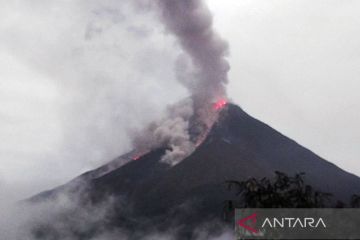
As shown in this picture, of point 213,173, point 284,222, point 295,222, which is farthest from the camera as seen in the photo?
point 213,173

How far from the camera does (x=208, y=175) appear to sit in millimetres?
169500

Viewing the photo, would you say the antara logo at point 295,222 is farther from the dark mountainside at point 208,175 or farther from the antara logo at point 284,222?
the dark mountainside at point 208,175

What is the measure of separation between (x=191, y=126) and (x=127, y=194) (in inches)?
1262

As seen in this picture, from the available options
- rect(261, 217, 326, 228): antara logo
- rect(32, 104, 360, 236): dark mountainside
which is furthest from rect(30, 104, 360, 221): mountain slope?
rect(261, 217, 326, 228): antara logo

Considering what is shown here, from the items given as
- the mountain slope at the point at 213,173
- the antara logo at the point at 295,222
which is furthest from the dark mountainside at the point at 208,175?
the antara logo at the point at 295,222

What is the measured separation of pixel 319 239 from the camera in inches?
1641

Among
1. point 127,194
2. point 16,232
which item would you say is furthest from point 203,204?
point 16,232

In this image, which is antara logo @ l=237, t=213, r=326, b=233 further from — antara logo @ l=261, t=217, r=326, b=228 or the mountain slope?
the mountain slope

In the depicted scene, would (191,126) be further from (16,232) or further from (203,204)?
(16,232)

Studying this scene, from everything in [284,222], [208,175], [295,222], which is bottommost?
[295,222]

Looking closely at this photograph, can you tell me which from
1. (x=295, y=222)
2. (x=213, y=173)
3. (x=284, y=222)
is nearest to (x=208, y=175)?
(x=213, y=173)

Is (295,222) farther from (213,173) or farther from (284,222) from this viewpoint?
(213,173)

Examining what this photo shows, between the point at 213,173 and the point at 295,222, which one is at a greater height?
the point at 213,173

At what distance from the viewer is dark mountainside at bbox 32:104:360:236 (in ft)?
506
